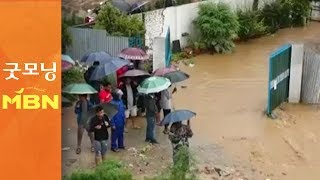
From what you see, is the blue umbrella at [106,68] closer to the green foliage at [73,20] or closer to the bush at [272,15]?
the green foliage at [73,20]

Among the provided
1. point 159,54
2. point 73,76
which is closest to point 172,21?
point 159,54

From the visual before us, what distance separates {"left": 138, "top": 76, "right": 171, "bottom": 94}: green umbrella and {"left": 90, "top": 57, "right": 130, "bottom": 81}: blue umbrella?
0.55m

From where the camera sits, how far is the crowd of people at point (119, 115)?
10.5m

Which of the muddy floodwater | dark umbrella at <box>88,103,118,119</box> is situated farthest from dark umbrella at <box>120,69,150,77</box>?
dark umbrella at <box>88,103,118,119</box>

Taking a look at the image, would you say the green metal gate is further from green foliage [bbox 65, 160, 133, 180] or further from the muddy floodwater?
green foliage [bbox 65, 160, 133, 180]

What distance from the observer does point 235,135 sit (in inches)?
506

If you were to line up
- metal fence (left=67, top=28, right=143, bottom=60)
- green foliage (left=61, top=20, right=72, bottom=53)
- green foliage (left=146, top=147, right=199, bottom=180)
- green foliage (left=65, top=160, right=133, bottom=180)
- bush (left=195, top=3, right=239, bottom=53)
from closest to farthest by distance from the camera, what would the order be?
green foliage (left=65, top=160, right=133, bottom=180), green foliage (left=146, top=147, right=199, bottom=180), metal fence (left=67, top=28, right=143, bottom=60), green foliage (left=61, top=20, right=72, bottom=53), bush (left=195, top=3, right=239, bottom=53)

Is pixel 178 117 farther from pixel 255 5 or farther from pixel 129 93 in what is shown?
pixel 255 5

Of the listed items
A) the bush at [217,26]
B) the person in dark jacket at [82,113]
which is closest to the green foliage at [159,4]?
the bush at [217,26]

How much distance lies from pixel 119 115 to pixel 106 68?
40.9 inches

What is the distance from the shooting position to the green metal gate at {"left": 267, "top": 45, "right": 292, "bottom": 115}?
45.2ft

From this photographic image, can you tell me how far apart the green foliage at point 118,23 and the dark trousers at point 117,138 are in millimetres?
4990

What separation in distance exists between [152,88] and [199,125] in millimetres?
1972

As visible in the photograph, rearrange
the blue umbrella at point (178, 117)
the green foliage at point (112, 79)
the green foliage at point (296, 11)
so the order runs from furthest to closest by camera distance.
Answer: the green foliage at point (296, 11), the green foliage at point (112, 79), the blue umbrella at point (178, 117)
